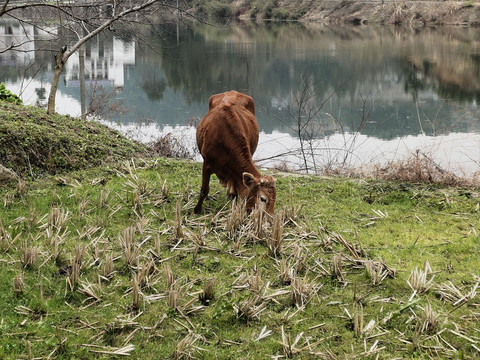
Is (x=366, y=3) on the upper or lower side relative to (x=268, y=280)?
upper

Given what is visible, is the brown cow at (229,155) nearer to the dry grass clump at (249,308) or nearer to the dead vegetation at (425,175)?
the dry grass clump at (249,308)

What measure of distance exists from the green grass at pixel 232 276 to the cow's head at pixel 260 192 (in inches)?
12.5

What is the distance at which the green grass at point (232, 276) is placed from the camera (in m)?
4.24

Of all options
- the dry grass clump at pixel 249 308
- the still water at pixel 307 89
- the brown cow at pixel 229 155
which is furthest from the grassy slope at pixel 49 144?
the dry grass clump at pixel 249 308

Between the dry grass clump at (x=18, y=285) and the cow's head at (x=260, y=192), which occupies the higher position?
the cow's head at (x=260, y=192)

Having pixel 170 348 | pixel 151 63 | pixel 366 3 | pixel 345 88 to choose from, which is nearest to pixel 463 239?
pixel 170 348

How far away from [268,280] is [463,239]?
248cm

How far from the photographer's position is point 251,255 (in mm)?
5895

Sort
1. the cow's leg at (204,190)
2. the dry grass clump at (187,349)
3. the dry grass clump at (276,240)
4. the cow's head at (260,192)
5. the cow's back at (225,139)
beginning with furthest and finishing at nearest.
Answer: the cow's leg at (204,190) → the cow's back at (225,139) → the cow's head at (260,192) → the dry grass clump at (276,240) → the dry grass clump at (187,349)

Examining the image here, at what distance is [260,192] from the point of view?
22.0 feet

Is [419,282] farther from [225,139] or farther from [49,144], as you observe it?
[49,144]

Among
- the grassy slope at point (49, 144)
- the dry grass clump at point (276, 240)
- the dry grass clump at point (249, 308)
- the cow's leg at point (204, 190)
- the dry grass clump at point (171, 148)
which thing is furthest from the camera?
the dry grass clump at point (171, 148)

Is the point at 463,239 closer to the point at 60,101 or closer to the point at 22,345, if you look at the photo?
the point at 22,345

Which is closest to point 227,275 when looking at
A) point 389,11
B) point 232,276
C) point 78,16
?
point 232,276
